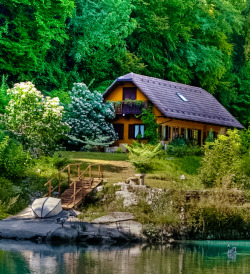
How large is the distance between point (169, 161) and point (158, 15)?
2107cm

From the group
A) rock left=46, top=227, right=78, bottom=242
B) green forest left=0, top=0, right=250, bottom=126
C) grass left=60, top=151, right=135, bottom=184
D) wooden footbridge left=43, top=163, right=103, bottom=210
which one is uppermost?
green forest left=0, top=0, right=250, bottom=126

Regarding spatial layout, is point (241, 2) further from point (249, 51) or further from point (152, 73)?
point (152, 73)

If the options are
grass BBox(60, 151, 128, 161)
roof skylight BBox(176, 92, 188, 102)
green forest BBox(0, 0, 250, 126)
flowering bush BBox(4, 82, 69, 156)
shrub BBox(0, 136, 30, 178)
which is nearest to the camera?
shrub BBox(0, 136, 30, 178)

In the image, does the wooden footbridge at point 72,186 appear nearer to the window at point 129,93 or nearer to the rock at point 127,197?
the rock at point 127,197

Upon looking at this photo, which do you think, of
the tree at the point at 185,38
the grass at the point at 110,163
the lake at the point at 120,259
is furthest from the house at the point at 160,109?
the lake at the point at 120,259

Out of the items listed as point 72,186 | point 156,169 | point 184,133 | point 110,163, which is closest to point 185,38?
point 184,133

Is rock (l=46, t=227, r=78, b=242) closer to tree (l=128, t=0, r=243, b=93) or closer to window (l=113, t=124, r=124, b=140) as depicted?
window (l=113, t=124, r=124, b=140)

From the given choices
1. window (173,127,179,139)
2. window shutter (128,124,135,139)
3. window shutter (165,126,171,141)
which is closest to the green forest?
window shutter (128,124,135,139)

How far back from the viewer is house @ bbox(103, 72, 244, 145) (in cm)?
4941

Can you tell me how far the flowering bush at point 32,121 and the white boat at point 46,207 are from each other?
282 inches

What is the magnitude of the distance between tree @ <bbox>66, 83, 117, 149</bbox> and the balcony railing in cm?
59

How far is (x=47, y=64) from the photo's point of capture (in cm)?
5156

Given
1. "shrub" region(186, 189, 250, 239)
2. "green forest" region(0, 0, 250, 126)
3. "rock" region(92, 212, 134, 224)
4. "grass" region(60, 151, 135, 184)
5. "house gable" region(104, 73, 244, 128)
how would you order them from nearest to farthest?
"rock" region(92, 212, 134, 224)
"shrub" region(186, 189, 250, 239)
"grass" region(60, 151, 135, 184)
"green forest" region(0, 0, 250, 126)
"house gable" region(104, 73, 244, 128)

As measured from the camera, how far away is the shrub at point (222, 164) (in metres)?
33.2
